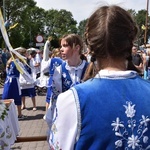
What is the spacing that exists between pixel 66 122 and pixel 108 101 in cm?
19

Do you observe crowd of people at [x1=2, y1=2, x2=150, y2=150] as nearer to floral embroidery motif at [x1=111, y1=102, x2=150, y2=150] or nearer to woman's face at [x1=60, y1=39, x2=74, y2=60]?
floral embroidery motif at [x1=111, y1=102, x2=150, y2=150]

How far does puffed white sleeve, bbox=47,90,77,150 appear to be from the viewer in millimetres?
1279

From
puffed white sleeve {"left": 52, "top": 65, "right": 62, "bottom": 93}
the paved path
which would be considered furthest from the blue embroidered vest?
the paved path

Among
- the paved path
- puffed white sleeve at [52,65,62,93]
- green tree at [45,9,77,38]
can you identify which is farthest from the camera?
green tree at [45,9,77,38]

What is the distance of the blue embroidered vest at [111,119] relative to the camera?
1261mm

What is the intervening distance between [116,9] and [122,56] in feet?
0.64

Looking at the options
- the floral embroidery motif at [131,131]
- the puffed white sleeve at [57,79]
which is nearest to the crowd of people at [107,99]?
the floral embroidery motif at [131,131]

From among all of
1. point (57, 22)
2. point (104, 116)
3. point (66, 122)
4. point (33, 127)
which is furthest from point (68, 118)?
point (57, 22)

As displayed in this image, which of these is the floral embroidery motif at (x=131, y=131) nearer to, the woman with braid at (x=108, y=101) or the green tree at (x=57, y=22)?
the woman with braid at (x=108, y=101)

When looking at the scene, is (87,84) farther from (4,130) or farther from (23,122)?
(23,122)

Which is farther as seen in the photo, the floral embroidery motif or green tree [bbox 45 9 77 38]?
green tree [bbox 45 9 77 38]

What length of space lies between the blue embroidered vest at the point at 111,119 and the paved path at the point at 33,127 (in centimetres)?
377

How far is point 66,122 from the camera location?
1294 millimetres

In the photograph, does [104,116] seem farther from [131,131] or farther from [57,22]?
[57,22]
